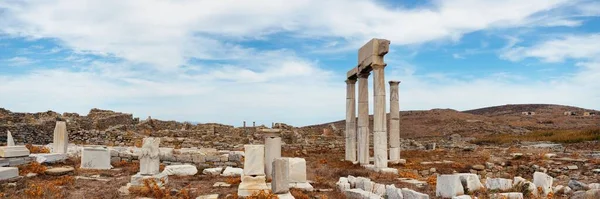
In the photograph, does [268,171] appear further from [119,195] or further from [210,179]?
[119,195]

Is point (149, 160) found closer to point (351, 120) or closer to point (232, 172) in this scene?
point (232, 172)

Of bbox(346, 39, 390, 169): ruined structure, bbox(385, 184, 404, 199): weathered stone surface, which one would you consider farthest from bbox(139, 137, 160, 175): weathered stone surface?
bbox(346, 39, 390, 169): ruined structure

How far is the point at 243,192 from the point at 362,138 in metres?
10.1

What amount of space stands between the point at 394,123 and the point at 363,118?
1909 millimetres

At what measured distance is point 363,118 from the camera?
20.0 m

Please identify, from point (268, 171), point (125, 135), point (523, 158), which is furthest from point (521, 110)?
point (268, 171)

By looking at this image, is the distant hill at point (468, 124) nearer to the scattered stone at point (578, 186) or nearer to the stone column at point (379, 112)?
the stone column at point (379, 112)

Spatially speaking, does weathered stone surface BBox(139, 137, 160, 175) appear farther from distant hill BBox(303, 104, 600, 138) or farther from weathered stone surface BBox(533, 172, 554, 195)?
distant hill BBox(303, 104, 600, 138)

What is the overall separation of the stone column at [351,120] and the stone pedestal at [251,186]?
10.6 metres

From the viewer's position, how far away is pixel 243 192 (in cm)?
1066

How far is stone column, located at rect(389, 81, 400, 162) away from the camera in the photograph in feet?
66.2

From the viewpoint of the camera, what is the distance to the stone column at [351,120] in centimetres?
2138

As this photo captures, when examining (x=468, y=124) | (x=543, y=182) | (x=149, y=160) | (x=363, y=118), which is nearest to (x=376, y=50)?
(x=363, y=118)

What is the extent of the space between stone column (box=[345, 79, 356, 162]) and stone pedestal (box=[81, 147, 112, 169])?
10762 millimetres
